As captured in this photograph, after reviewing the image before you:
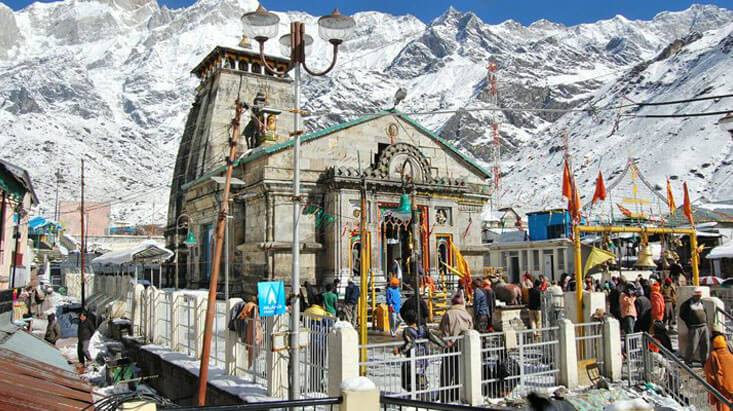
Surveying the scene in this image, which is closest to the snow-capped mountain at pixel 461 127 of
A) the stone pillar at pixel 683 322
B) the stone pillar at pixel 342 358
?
the stone pillar at pixel 683 322

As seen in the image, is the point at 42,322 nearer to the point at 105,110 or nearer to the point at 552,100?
the point at 105,110

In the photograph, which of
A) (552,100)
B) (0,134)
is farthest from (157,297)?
(552,100)

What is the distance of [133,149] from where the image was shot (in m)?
140

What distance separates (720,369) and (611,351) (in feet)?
7.55

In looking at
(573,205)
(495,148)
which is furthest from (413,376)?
(495,148)

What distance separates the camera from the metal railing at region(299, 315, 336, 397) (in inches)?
370

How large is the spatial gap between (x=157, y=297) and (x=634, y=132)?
9855 centimetres

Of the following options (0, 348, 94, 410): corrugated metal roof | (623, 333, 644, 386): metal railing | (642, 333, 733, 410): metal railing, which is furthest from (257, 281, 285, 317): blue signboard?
(642, 333, 733, 410): metal railing

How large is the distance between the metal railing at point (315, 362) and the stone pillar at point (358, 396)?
3.58 metres

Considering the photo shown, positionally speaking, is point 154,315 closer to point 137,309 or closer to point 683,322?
point 137,309

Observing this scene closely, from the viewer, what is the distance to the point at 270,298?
9.68 m

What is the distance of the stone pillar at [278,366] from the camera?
9.99 meters

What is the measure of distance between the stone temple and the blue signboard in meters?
10.8

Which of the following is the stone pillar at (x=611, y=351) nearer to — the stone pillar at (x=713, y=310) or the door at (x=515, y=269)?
the stone pillar at (x=713, y=310)
